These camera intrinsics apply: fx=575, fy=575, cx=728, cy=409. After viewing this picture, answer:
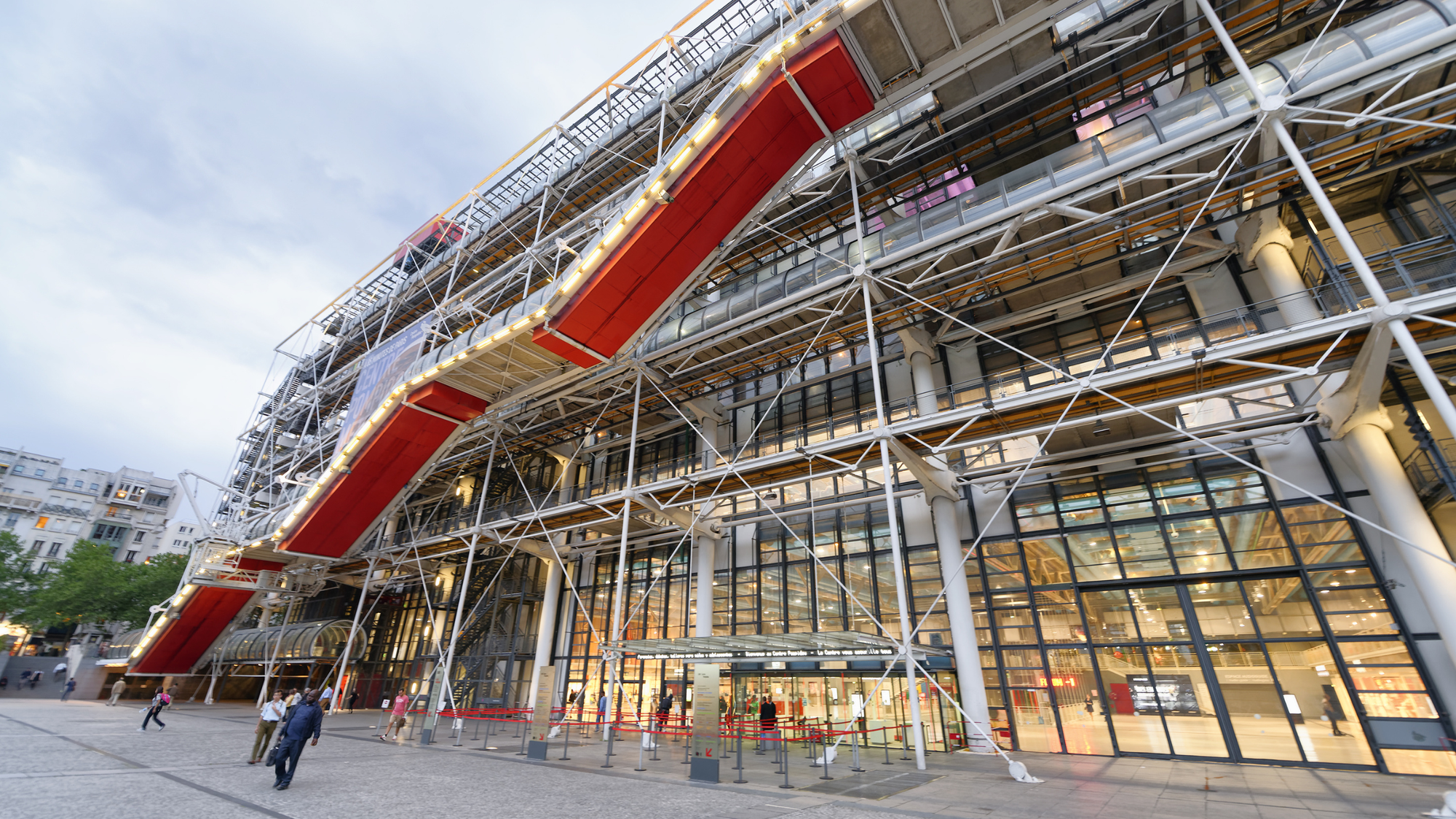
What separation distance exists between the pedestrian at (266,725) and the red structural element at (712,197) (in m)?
9.00

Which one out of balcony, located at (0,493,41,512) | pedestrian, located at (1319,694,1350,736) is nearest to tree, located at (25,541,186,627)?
balcony, located at (0,493,41,512)

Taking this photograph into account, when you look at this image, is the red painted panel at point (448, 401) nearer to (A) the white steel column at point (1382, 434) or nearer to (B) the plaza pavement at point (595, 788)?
(B) the plaza pavement at point (595, 788)

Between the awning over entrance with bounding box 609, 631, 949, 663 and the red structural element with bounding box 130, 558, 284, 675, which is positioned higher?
the red structural element with bounding box 130, 558, 284, 675

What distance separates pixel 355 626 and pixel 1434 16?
29071mm

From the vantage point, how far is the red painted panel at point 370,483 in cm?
1853

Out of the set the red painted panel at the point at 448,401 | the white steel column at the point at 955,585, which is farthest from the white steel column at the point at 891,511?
the red painted panel at the point at 448,401

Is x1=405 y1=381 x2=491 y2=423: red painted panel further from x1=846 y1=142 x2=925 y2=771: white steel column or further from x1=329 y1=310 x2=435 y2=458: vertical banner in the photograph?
x1=846 y1=142 x2=925 y2=771: white steel column

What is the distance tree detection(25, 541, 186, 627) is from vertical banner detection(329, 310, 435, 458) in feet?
70.8

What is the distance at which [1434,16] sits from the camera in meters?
7.94

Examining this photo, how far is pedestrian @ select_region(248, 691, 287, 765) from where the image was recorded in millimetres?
8773

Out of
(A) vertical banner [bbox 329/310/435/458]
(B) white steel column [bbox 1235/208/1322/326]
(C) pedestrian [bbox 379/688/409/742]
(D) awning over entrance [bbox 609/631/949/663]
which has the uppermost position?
(A) vertical banner [bbox 329/310/435/458]

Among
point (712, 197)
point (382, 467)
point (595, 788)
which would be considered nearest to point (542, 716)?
point (595, 788)

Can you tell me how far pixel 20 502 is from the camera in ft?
161

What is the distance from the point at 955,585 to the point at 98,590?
41.8m
